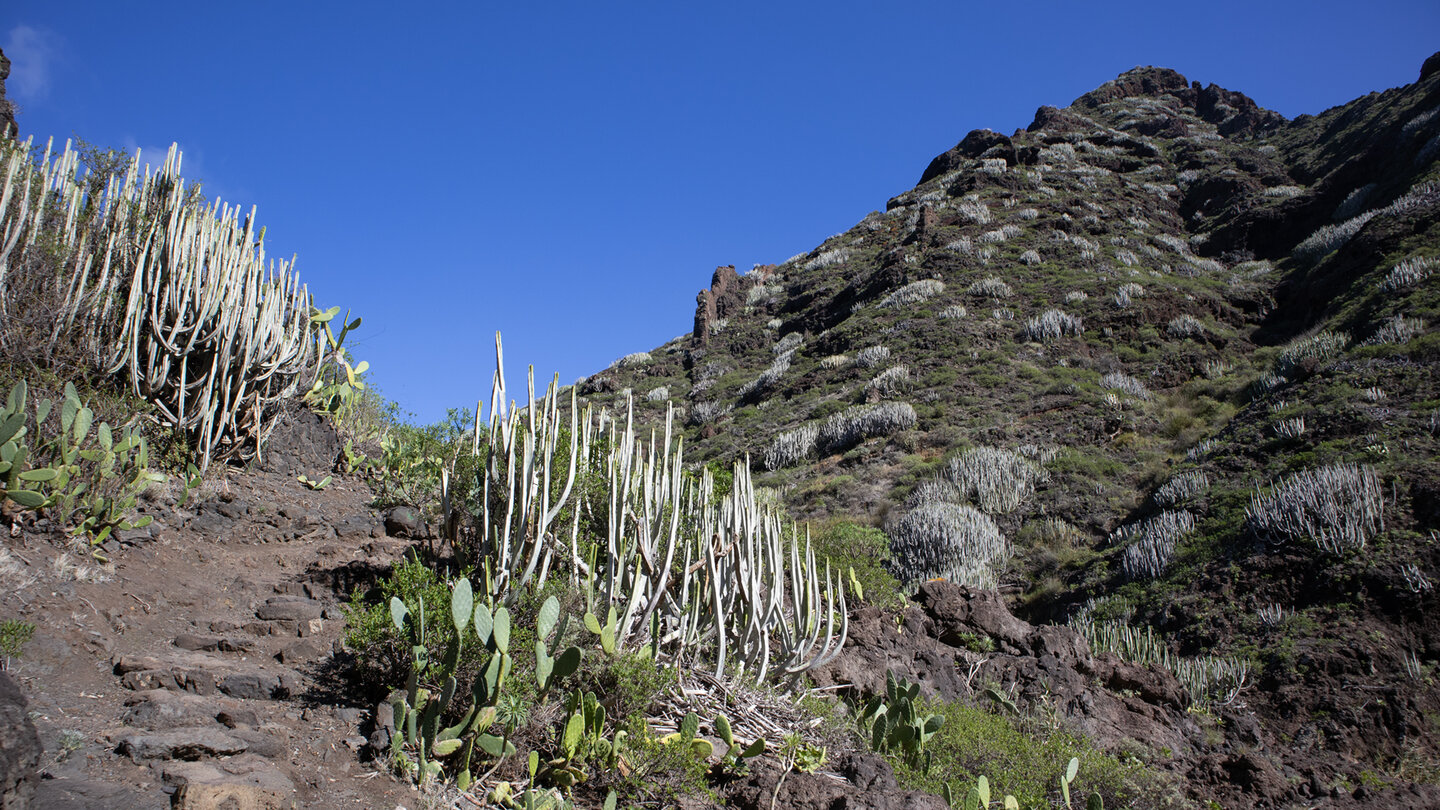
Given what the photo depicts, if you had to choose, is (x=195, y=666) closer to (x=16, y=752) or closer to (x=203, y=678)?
(x=203, y=678)

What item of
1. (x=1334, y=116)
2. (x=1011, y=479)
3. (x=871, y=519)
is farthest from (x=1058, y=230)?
(x=1334, y=116)

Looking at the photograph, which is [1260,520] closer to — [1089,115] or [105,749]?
[105,749]

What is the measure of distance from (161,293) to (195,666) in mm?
4054

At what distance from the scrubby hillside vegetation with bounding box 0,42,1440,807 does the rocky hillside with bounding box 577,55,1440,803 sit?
2.5 inches

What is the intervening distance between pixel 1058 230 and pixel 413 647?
27.9 metres

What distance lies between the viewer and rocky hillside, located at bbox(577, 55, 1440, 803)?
627 centimetres

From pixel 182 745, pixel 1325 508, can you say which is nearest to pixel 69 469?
pixel 182 745

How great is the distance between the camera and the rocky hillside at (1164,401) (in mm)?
6273

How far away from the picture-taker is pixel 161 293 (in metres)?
6.18

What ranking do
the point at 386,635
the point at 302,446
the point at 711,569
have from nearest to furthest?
the point at 386,635, the point at 711,569, the point at 302,446

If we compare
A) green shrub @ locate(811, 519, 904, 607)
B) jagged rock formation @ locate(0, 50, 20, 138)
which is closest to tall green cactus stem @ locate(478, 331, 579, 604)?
green shrub @ locate(811, 519, 904, 607)

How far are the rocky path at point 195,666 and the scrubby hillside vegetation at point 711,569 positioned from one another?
0.10 ft

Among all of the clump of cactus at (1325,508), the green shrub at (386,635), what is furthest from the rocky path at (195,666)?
the clump of cactus at (1325,508)

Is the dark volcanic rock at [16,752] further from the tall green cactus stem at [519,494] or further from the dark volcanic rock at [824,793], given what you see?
the dark volcanic rock at [824,793]
